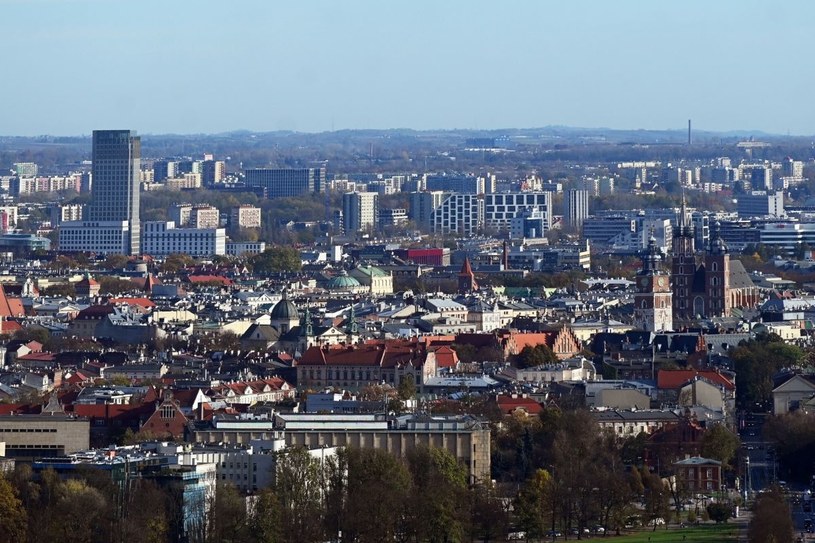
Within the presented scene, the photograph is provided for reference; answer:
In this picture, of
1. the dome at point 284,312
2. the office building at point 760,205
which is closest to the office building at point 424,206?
the office building at point 760,205

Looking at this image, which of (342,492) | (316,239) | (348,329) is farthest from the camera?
(316,239)

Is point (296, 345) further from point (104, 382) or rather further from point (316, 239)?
point (316, 239)

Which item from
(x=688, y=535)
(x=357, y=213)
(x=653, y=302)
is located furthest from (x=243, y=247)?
(x=688, y=535)

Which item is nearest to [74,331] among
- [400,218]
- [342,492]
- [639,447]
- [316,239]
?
[639,447]

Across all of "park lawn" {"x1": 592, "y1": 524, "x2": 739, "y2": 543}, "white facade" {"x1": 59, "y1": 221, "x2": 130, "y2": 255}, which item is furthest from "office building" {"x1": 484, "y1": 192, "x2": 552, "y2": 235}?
"park lawn" {"x1": 592, "y1": 524, "x2": 739, "y2": 543}

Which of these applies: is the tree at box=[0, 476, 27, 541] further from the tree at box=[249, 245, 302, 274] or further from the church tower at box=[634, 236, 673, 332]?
the tree at box=[249, 245, 302, 274]

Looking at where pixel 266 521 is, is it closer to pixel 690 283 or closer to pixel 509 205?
pixel 690 283

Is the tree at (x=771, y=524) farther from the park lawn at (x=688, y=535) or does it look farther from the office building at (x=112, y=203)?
the office building at (x=112, y=203)
